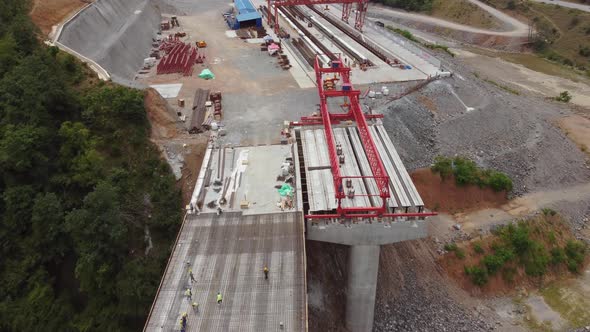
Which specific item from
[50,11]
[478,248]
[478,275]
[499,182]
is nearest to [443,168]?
[499,182]

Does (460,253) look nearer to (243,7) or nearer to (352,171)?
(352,171)

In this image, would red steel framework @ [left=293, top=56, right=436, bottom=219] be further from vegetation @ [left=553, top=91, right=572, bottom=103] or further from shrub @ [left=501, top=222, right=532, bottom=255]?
vegetation @ [left=553, top=91, right=572, bottom=103]

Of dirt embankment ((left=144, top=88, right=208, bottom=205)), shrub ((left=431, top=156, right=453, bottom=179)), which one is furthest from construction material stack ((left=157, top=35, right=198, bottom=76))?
shrub ((left=431, top=156, right=453, bottom=179))

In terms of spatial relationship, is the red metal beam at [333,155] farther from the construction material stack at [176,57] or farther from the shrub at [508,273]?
the construction material stack at [176,57]

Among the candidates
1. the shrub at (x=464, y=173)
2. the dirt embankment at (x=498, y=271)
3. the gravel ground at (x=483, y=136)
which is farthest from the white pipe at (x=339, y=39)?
the dirt embankment at (x=498, y=271)

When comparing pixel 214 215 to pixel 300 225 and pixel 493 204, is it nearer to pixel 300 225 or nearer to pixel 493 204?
pixel 300 225

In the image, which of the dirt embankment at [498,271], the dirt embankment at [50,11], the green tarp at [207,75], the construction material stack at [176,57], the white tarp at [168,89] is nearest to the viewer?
the dirt embankment at [498,271]
